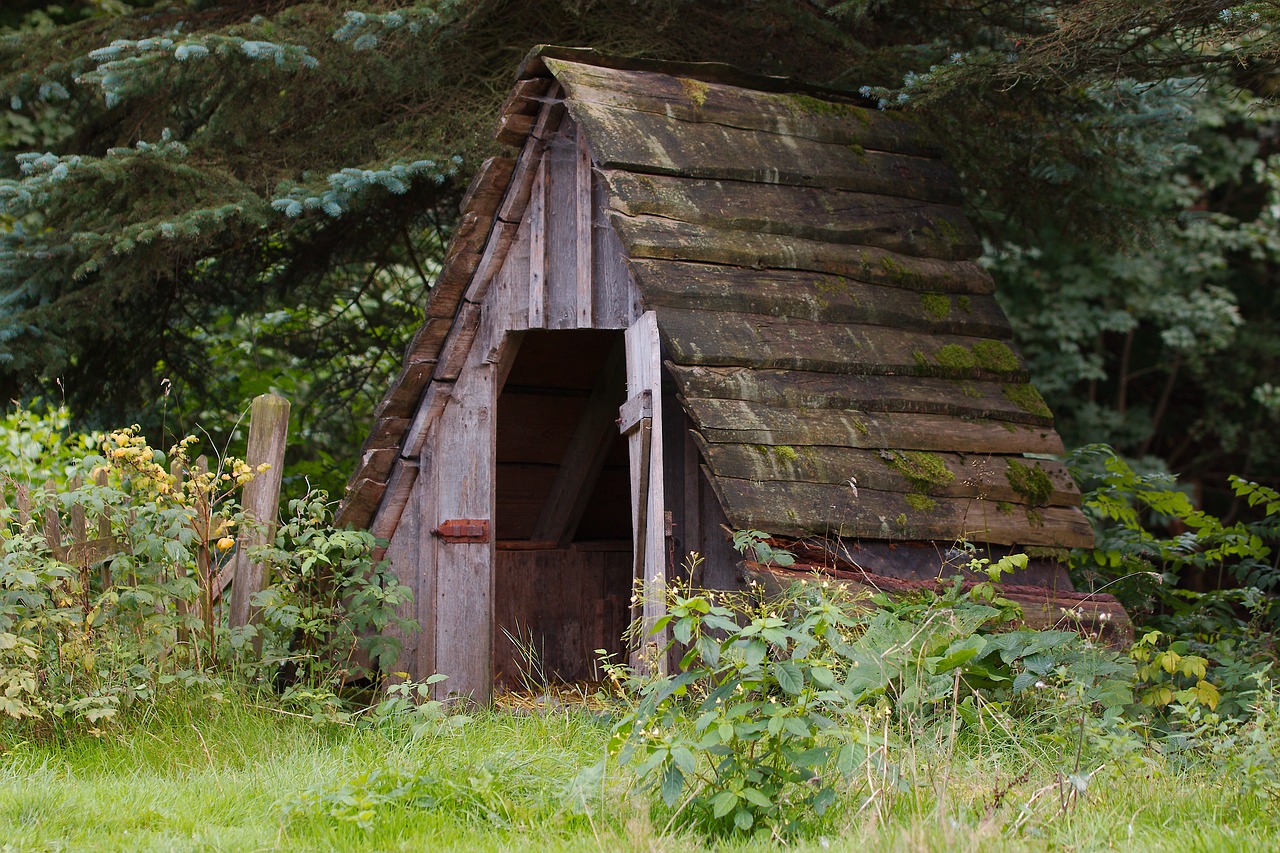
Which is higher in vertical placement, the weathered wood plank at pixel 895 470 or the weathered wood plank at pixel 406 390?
the weathered wood plank at pixel 406 390

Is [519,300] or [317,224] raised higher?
[317,224]

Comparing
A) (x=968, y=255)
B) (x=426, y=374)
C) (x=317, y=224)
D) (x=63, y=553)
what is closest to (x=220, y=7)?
(x=317, y=224)

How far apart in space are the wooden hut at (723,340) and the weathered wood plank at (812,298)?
0.04ft

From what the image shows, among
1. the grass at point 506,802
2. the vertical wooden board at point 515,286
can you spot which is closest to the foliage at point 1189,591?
the grass at point 506,802

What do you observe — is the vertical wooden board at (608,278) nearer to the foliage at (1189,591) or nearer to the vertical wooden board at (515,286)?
the vertical wooden board at (515,286)

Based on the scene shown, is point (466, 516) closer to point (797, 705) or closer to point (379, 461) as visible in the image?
point (379, 461)

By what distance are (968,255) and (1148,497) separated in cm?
180

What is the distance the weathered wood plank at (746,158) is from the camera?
5.79 metres

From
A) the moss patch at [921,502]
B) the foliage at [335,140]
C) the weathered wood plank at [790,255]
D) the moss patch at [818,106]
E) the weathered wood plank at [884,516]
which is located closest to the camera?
the weathered wood plank at [884,516]

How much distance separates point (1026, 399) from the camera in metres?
6.23

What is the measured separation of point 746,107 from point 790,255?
42.8 inches

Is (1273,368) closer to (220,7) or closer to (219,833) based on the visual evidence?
(220,7)

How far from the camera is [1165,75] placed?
639cm

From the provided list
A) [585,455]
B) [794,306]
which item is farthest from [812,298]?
[585,455]
